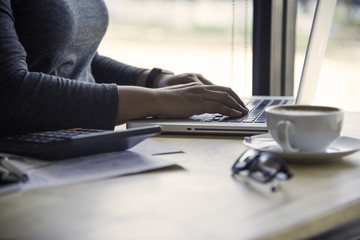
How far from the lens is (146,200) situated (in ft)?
2.01

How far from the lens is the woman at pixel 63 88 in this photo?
93 cm

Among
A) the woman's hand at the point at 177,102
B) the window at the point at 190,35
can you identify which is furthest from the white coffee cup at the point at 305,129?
the window at the point at 190,35

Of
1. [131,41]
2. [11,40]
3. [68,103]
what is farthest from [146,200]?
[131,41]

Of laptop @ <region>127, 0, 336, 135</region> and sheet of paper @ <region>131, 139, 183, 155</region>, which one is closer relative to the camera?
sheet of paper @ <region>131, 139, 183, 155</region>

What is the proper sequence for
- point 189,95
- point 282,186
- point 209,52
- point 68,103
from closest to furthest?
point 282,186, point 68,103, point 189,95, point 209,52

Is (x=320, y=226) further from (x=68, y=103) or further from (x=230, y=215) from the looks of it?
(x=68, y=103)

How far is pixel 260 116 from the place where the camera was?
105cm

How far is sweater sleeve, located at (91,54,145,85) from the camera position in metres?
1.43

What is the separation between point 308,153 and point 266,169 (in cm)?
10

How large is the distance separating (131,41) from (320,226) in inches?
94.6

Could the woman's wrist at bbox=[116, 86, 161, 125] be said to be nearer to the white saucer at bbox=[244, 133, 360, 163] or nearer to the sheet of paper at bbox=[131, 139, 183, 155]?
the sheet of paper at bbox=[131, 139, 183, 155]

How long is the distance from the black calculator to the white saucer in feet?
0.55

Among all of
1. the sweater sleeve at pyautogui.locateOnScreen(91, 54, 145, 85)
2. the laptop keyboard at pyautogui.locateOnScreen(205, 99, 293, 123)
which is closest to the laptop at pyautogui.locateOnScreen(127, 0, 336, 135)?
the laptop keyboard at pyautogui.locateOnScreen(205, 99, 293, 123)

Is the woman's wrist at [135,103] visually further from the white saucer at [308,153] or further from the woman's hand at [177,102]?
the white saucer at [308,153]
